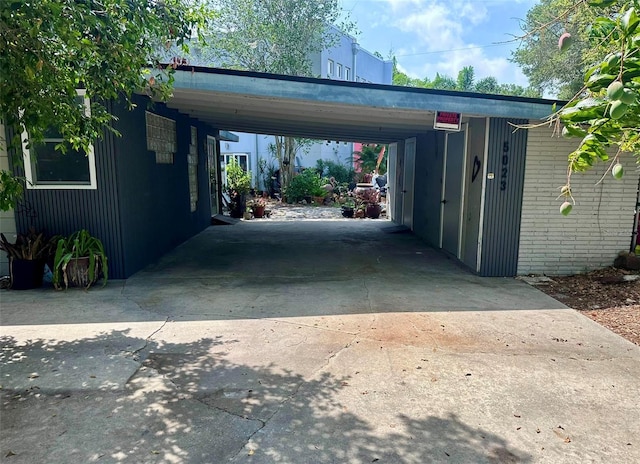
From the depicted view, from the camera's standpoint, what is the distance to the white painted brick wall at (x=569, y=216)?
6113mm

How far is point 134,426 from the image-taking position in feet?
8.28

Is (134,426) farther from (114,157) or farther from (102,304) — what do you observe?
(114,157)

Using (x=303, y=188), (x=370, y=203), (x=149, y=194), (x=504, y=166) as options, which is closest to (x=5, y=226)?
(x=149, y=194)

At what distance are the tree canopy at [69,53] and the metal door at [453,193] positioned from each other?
16.7 feet

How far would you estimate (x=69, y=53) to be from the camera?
9.76ft

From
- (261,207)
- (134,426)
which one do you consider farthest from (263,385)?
(261,207)

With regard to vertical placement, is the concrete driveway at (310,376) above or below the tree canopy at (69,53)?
below

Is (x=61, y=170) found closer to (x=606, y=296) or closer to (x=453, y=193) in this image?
(x=453, y=193)

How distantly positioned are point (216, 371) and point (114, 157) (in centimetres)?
374

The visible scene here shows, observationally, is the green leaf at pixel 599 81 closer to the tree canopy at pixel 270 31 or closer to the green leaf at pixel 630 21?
the green leaf at pixel 630 21

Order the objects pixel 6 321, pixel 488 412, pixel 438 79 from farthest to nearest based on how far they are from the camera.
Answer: pixel 438 79
pixel 6 321
pixel 488 412

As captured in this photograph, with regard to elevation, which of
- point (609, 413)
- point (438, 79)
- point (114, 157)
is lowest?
point (609, 413)

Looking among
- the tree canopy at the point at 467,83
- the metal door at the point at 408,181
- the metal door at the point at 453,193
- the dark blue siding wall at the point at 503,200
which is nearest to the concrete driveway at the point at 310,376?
the dark blue siding wall at the point at 503,200

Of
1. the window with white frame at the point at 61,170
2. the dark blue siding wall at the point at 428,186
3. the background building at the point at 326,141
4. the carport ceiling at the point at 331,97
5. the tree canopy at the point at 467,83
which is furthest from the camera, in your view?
the tree canopy at the point at 467,83
